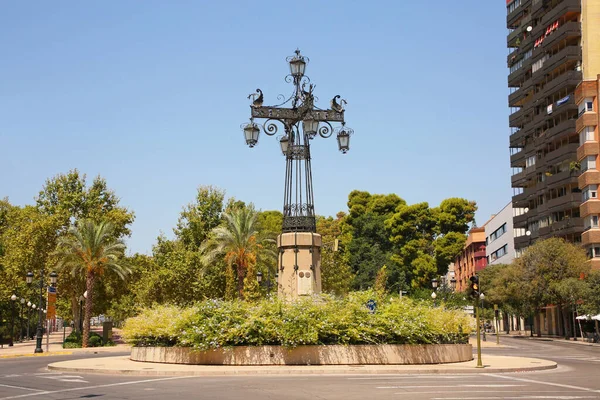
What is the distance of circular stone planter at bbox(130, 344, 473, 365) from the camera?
26484 mm

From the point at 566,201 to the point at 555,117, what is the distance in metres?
10.9

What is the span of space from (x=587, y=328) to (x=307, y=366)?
183ft

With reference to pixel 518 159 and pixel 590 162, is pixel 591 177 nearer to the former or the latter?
pixel 590 162

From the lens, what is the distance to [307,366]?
85.1ft

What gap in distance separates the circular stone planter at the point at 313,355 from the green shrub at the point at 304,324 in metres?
0.29

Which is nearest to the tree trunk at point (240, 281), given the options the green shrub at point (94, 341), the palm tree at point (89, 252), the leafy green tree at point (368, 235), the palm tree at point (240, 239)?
the palm tree at point (240, 239)

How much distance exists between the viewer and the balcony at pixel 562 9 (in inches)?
3113

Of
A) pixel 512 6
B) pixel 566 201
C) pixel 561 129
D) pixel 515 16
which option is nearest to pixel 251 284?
pixel 566 201

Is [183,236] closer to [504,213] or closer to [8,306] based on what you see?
[8,306]

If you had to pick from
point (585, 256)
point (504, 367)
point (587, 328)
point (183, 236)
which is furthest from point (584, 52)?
point (504, 367)

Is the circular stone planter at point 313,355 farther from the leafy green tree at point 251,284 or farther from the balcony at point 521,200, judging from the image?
the balcony at point 521,200

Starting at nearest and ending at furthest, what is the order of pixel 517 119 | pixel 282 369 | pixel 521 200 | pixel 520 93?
pixel 282 369 < pixel 521 200 < pixel 520 93 < pixel 517 119

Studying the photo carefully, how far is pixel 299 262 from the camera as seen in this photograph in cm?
2703

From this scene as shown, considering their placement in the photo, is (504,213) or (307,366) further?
(504,213)
